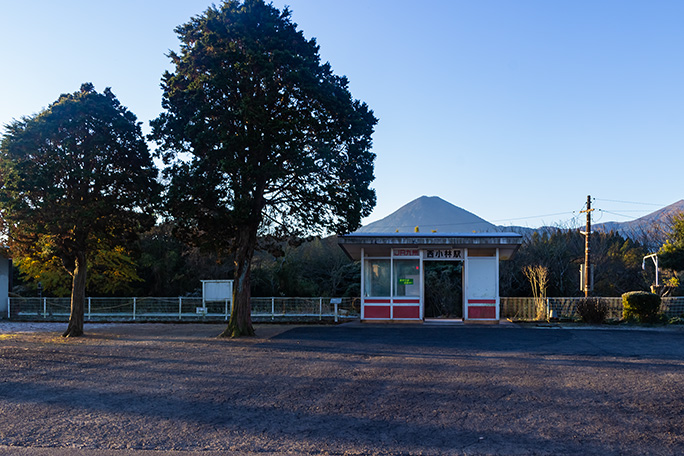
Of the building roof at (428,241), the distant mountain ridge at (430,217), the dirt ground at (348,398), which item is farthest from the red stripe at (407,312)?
the distant mountain ridge at (430,217)

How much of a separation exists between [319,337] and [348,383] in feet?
21.6

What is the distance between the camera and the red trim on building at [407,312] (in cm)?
1962

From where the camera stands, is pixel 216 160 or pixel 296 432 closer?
pixel 296 432

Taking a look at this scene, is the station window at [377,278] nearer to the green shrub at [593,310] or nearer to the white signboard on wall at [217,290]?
the white signboard on wall at [217,290]

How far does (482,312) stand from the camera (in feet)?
64.2

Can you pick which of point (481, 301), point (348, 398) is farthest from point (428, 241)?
point (348, 398)

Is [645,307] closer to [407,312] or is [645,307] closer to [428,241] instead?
[428,241]

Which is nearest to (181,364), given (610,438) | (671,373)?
(610,438)

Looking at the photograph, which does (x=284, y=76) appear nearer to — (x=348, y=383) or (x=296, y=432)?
(x=348, y=383)

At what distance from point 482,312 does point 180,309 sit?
41.1ft

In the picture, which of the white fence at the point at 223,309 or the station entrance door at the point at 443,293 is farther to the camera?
the station entrance door at the point at 443,293

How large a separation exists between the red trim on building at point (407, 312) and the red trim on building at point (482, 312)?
195 centimetres

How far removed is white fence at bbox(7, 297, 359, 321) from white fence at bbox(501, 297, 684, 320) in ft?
21.0

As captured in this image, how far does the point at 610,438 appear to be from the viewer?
5.52m
